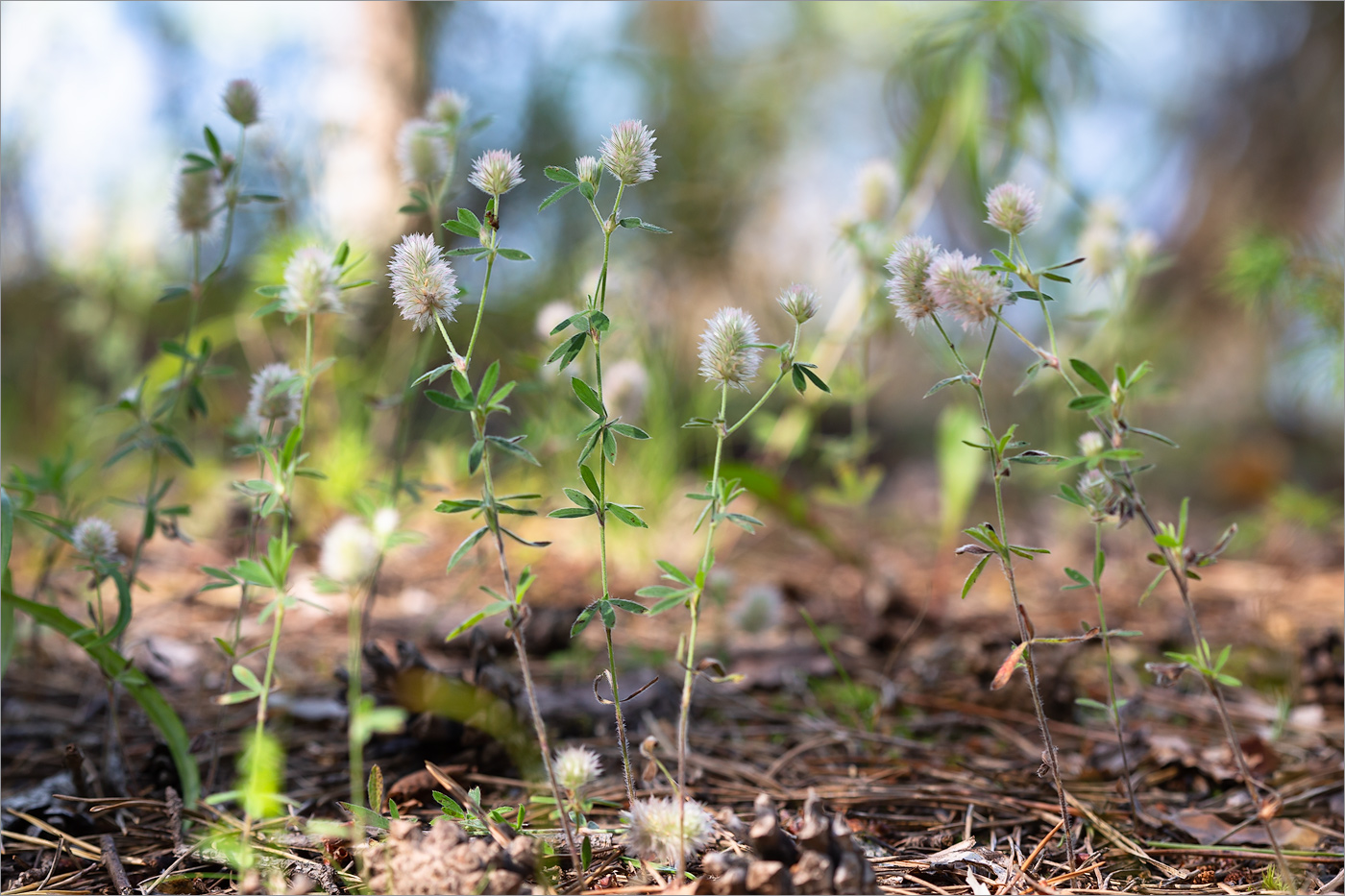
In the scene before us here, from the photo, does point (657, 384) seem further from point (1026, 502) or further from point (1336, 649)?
point (1026, 502)

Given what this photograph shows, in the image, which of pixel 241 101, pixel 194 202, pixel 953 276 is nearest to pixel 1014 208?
pixel 953 276

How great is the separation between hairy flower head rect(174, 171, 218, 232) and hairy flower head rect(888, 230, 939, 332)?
1.22 m


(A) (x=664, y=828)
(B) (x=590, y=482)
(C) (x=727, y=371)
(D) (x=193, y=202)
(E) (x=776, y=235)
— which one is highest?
(E) (x=776, y=235)

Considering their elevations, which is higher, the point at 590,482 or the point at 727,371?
the point at 727,371

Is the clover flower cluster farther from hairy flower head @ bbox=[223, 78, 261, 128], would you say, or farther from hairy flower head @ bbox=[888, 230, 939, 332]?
hairy flower head @ bbox=[223, 78, 261, 128]

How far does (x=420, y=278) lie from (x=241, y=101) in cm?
66

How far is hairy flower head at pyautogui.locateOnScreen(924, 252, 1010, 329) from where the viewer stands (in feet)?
3.35

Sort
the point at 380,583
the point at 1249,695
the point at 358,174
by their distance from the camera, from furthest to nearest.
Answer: the point at 358,174 < the point at 380,583 < the point at 1249,695

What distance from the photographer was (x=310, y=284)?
103cm

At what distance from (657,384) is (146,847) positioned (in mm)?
2367

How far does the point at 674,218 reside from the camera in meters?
6.04

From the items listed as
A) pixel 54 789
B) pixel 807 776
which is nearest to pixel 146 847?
pixel 54 789

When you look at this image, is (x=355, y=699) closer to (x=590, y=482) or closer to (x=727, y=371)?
(x=590, y=482)

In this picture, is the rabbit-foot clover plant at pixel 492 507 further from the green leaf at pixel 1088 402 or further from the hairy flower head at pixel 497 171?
the green leaf at pixel 1088 402
